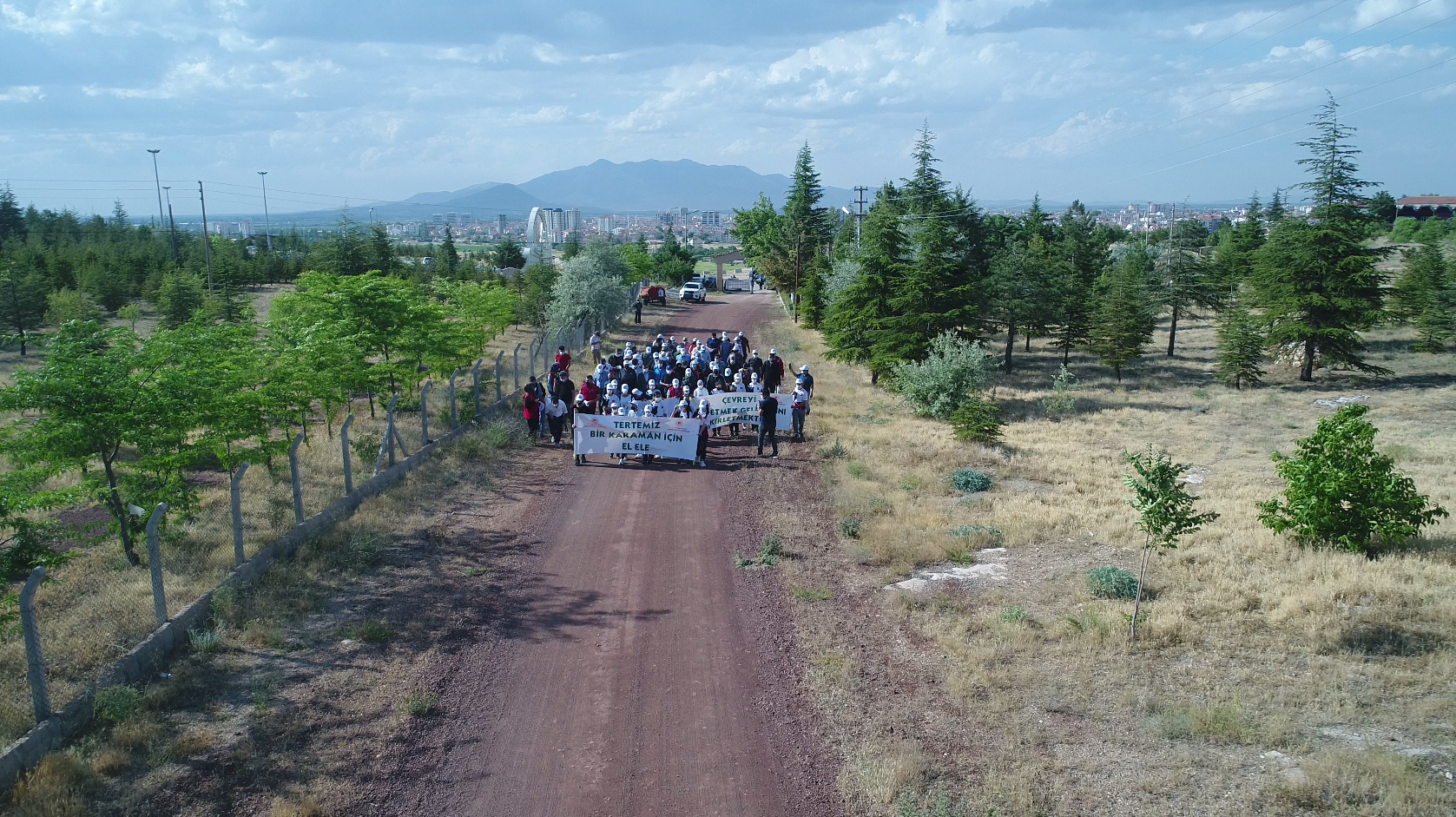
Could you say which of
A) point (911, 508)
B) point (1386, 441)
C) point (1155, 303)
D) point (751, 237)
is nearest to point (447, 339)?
point (911, 508)

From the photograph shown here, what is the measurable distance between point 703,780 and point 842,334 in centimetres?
2487

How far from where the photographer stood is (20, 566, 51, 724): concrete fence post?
24.7 feet

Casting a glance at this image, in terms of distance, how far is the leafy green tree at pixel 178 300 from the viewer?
37.9 meters

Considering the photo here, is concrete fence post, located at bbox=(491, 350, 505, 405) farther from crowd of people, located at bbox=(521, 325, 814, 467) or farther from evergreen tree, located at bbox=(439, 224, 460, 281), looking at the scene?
evergreen tree, located at bbox=(439, 224, 460, 281)

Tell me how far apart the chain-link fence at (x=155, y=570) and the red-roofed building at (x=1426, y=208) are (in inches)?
5401

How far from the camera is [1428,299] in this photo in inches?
1481

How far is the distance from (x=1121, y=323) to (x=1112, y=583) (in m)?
25.5

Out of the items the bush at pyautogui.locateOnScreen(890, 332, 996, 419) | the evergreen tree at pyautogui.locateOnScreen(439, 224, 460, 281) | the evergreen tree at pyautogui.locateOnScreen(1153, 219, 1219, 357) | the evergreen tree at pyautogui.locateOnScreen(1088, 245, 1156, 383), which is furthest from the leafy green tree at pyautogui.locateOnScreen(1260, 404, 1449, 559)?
the evergreen tree at pyautogui.locateOnScreen(439, 224, 460, 281)

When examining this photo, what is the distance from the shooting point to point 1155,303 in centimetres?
3775

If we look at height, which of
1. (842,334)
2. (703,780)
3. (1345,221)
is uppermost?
(1345,221)

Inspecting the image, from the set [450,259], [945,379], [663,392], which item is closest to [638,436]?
[663,392]

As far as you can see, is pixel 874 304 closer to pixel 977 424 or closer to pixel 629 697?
pixel 977 424

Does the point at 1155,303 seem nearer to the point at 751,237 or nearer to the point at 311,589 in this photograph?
the point at 311,589

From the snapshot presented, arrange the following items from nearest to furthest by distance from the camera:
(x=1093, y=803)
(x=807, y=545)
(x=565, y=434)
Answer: (x=1093, y=803) < (x=807, y=545) < (x=565, y=434)
